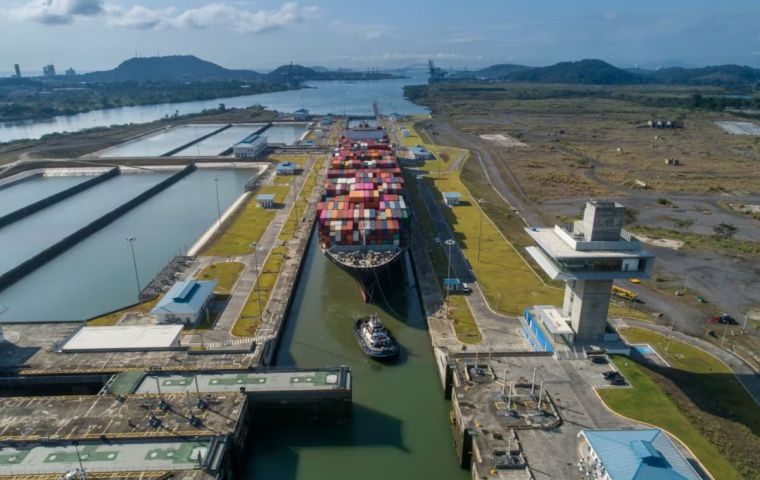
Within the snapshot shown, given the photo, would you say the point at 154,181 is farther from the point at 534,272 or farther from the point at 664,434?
the point at 664,434

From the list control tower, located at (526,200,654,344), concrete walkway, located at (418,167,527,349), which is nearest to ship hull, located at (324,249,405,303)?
concrete walkway, located at (418,167,527,349)

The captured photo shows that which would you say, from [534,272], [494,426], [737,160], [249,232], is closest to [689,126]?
[737,160]

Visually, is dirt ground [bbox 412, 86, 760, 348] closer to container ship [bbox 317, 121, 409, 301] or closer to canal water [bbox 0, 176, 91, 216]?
container ship [bbox 317, 121, 409, 301]

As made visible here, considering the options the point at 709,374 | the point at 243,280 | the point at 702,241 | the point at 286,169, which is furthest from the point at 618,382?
the point at 286,169

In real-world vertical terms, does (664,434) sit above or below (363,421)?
above

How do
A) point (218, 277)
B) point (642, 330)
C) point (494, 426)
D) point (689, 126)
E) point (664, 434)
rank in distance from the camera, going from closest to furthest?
point (664, 434) < point (494, 426) < point (642, 330) < point (218, 277) < point (689, 126)

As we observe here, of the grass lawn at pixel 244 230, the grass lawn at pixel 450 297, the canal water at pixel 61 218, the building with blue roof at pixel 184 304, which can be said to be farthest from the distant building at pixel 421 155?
the building with blue roof at pixel 184 304
